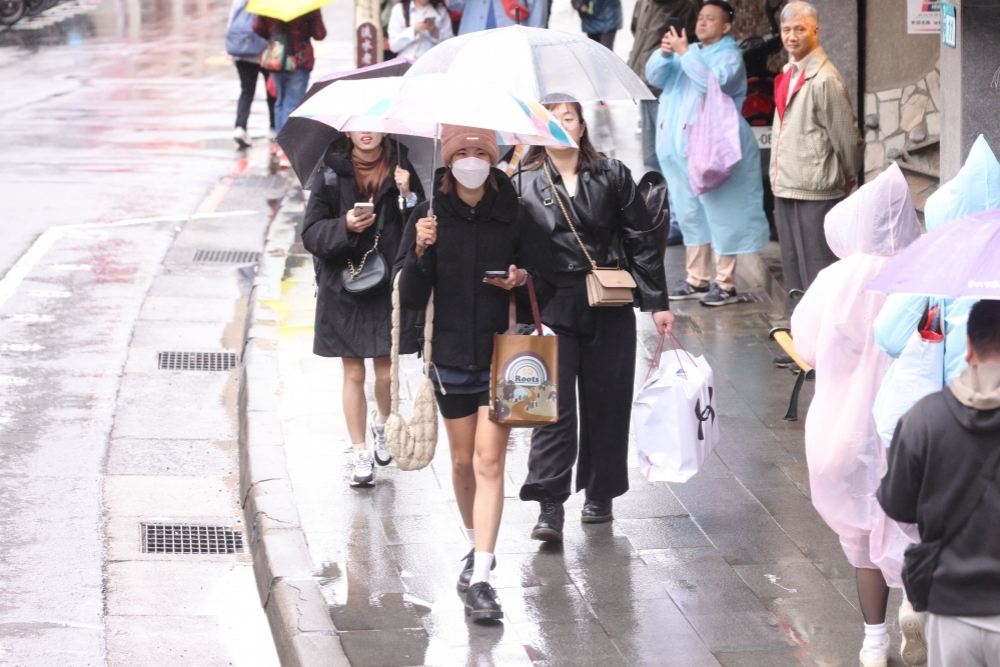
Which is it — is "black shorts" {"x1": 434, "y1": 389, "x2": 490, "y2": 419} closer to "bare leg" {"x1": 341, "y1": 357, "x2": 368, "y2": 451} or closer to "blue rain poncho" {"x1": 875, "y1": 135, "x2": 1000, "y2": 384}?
"bare leg" {"x1": 341, "y1": 357, "x2": 368, "y2": 451}

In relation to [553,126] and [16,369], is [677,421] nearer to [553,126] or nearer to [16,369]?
[553,126]

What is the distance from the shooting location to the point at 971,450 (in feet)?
11.5

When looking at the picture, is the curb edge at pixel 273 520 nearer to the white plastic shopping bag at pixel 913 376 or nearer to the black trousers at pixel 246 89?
the white plastic shopping bag at pixel 913 376

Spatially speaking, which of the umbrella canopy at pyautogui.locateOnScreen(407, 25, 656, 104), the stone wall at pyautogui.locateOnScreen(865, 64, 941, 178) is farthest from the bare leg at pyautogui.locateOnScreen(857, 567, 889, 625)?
the stone wall at pyautogui.locateOnScreen(865, 64, 941, 178)

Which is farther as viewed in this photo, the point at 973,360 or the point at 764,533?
the point at 764,533

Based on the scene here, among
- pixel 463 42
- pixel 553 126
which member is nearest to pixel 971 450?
pixel 553 126

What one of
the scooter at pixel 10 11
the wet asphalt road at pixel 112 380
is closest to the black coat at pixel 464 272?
the wet asphalt road at pixel 112 380

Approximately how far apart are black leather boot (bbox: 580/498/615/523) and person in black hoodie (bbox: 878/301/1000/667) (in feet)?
9.78

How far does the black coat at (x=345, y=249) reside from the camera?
21.8 ft

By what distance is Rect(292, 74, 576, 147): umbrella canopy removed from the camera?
17.1 feet

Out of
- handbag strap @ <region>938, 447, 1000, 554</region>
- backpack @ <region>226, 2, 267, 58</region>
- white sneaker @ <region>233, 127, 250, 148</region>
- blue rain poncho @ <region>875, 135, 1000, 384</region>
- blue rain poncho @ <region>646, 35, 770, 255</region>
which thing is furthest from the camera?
white sneaker @ <region>233, 127, 250, 148</region>

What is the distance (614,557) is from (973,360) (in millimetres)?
2957

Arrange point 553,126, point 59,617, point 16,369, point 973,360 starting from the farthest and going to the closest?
point 16,369
point 59,617
point 553,126
point 973,360

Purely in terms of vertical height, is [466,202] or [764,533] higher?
[466,202]
